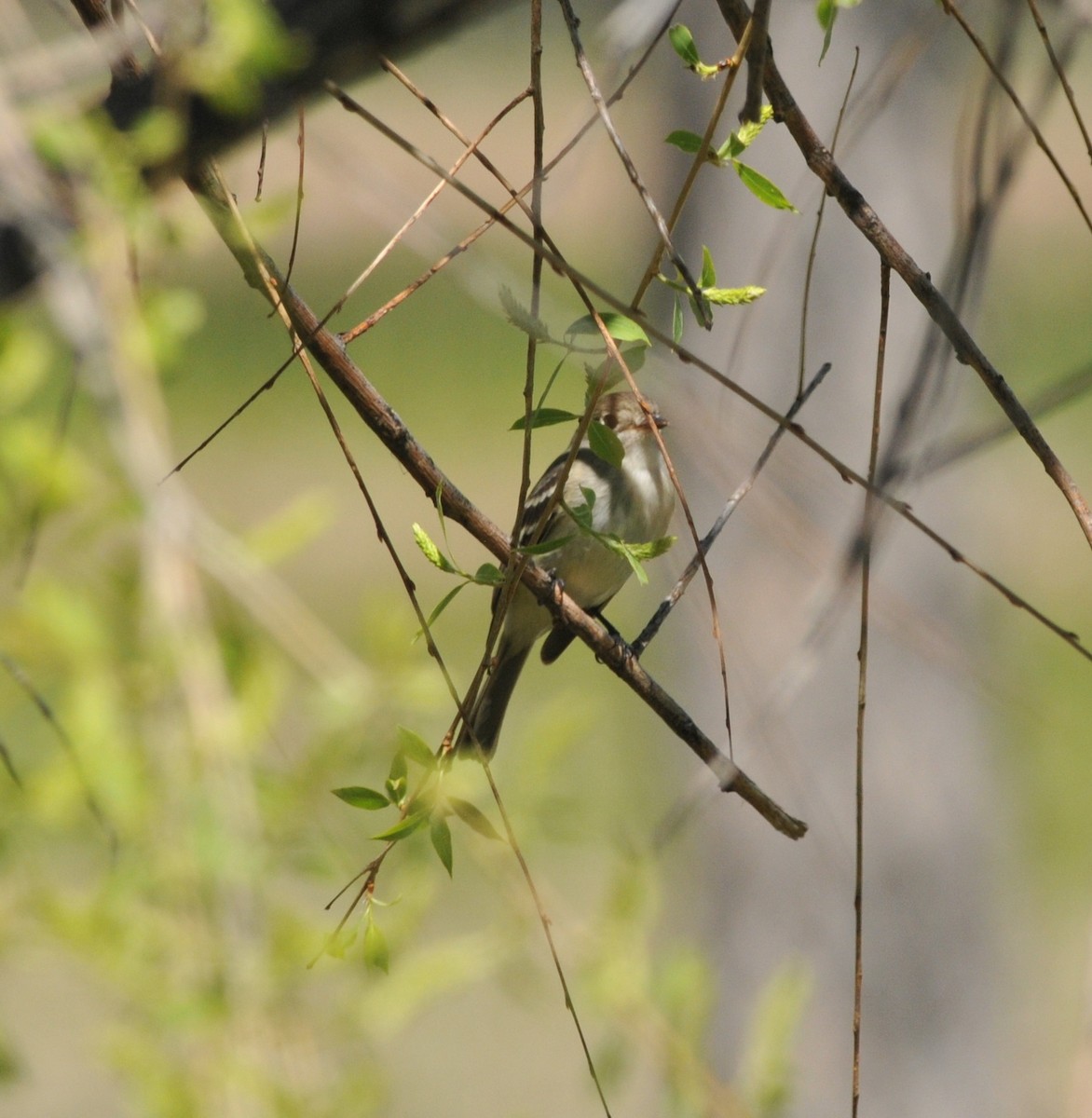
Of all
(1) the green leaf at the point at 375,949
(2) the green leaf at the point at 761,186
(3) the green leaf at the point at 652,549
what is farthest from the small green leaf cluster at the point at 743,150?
(1) the green leaf at the point at 375,949

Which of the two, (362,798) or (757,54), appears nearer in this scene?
(757,54)

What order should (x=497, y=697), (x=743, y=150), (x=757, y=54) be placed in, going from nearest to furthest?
(x=757, y=54) < (x=743, y=150) < (x=497, y=697)

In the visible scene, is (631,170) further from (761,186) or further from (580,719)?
(580,719)

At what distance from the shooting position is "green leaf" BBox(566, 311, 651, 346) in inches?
53.9

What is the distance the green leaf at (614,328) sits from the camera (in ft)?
4.49

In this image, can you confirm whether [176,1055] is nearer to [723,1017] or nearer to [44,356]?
[44,356]

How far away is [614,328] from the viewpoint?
4.53ft

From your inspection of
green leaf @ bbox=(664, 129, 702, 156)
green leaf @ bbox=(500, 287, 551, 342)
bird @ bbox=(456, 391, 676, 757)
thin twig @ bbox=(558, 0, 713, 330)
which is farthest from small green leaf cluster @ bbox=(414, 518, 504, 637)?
bird @ bbox=(456, 391, 676, 757)

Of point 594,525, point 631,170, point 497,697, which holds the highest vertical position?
point 594,525

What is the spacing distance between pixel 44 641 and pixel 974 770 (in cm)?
388

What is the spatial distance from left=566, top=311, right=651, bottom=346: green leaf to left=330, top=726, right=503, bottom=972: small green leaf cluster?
0.43 metres

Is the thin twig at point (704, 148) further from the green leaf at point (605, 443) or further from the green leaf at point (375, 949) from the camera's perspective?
the green leaf at point (375, 949)

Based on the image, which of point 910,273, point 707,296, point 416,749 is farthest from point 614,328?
point 416,749

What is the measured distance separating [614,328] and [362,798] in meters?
0.55
